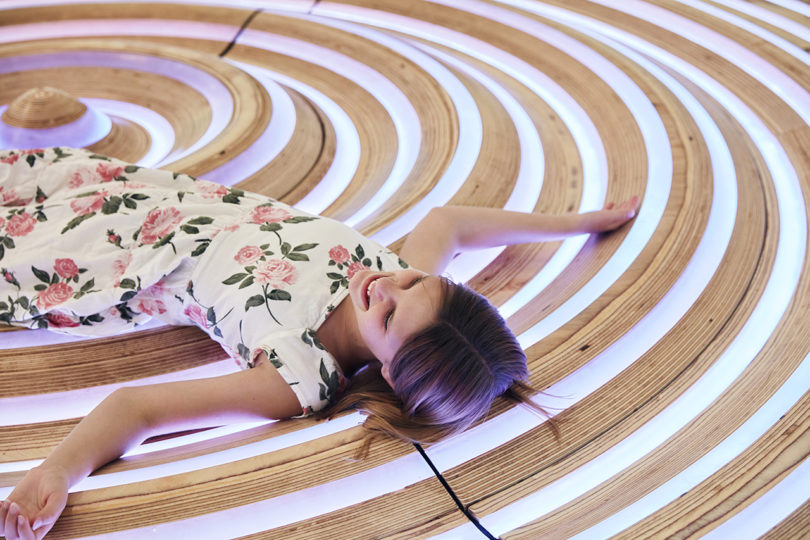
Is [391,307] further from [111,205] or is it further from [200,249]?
[111,205]

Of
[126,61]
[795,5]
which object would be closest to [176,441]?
[126,61]

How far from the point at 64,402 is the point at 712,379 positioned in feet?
4.52

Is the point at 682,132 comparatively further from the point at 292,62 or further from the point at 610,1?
the point at 292,62

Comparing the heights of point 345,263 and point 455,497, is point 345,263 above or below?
above

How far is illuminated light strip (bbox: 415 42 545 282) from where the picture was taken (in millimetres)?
2047

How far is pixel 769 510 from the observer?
1.17 metres

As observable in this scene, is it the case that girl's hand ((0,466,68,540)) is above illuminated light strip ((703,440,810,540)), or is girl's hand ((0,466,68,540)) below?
below

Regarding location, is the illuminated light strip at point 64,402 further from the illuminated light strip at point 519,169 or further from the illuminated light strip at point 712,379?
the illuminated light strip at point 712,379

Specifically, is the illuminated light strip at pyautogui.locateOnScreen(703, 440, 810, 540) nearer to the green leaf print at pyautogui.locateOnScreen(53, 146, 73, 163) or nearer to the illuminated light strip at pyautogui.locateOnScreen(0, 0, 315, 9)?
the green leaf print at pyautogui.locateOnScreen(53, 146, 73, 163)

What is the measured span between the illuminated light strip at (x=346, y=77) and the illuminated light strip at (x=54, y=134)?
810 mm

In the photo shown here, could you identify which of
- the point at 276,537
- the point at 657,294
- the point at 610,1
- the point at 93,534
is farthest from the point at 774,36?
the point at 93,534

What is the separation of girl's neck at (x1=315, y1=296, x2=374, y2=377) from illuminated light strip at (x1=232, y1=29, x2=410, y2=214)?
0.78 m

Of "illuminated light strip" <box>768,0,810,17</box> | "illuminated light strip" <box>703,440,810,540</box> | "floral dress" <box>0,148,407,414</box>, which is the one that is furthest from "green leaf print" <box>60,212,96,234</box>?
"illuminated light strip" <box>768,0,810,17</box>

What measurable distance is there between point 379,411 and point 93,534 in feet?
1.75
